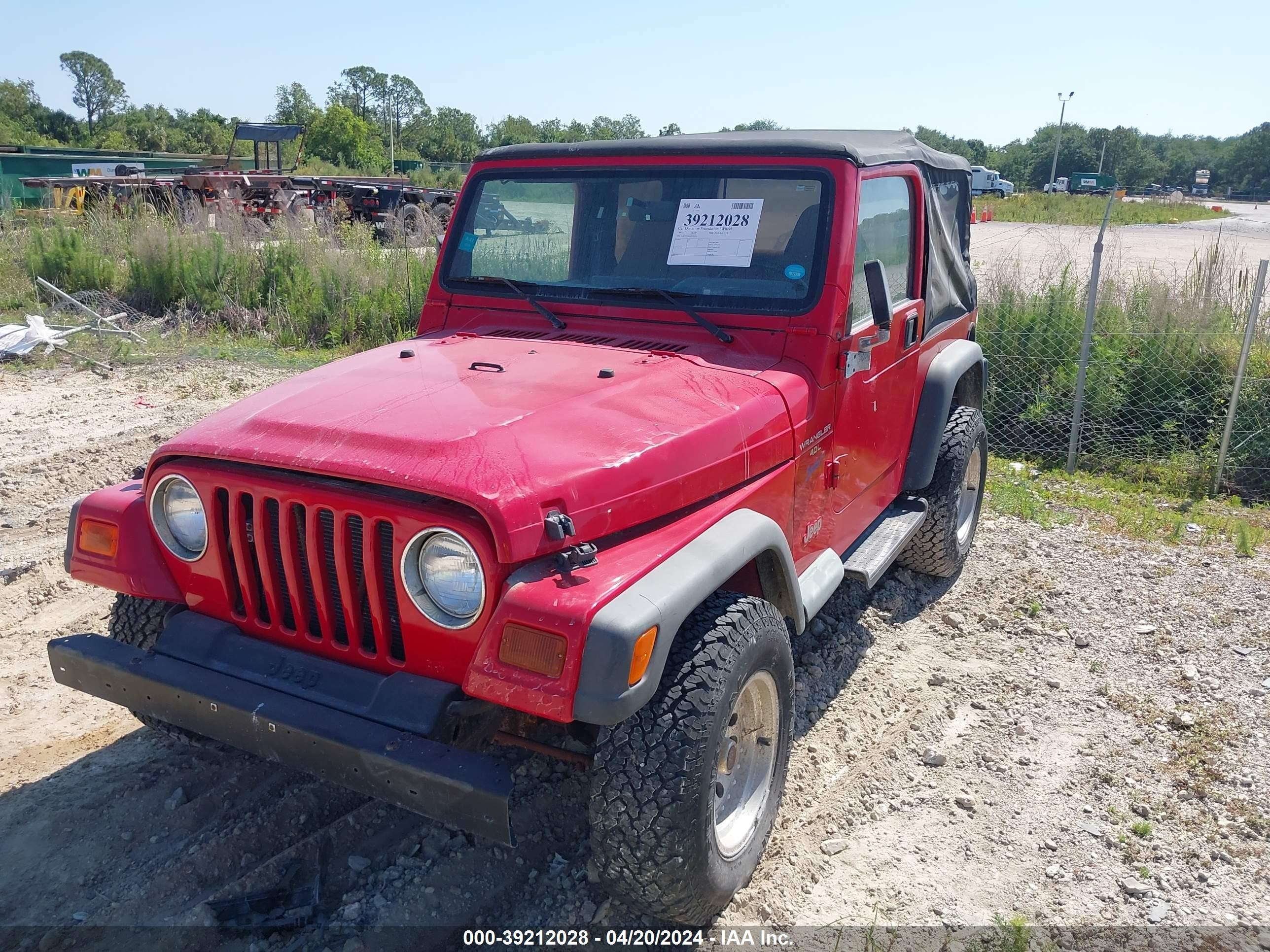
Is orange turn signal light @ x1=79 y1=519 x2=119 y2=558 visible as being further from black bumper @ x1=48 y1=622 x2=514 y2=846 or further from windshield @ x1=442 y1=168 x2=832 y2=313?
A: windshield @ x1=442 y1=168 x2=832 y2=313

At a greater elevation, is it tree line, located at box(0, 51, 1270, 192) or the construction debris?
tree line, located at box(0, 51, 1270, 192)

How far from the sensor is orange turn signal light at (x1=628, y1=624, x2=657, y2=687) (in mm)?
2137

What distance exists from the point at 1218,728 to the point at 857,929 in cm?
201

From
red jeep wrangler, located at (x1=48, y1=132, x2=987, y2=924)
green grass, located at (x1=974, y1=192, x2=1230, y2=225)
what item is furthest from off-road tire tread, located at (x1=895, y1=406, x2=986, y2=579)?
green grass, located at (x1=974, y1=192, x2=1230, y2=225)

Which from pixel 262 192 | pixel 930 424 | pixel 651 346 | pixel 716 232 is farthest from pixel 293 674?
pixel 262 192

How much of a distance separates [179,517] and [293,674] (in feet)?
2.05

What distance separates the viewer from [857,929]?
2.71m

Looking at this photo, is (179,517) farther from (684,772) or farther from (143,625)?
(684,772)

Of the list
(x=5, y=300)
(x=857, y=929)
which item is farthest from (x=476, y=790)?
(x=5, y=300)

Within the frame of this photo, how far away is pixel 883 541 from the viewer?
4086 millimetres

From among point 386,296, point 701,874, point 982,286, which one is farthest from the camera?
point 386,296

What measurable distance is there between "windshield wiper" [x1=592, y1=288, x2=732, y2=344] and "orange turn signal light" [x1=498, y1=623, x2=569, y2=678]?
1.57 m

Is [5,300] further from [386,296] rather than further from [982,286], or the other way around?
[982,286]

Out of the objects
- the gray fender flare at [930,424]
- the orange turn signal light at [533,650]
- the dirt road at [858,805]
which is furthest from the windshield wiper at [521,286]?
the gray fender flare at [930,424]
